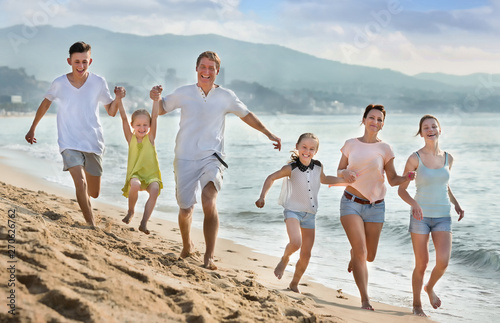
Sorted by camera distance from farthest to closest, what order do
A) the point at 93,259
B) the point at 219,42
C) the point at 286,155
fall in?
the point at 219,42
the point at 286,155
the point at 93,259

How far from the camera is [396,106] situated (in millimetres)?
88250

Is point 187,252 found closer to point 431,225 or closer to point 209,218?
point 209,218

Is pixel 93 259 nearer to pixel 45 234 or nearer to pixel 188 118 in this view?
pixel 45 234

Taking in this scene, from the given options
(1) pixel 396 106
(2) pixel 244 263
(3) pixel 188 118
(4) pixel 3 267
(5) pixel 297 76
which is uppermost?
(5) pixel 297 76

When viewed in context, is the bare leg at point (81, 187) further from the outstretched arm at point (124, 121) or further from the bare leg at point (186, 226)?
the bare leg at point (186, 226)

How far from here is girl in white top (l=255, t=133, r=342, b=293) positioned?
582 centimetres

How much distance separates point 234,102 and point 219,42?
152723mm

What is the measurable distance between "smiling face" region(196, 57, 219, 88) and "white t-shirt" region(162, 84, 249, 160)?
0.07 m

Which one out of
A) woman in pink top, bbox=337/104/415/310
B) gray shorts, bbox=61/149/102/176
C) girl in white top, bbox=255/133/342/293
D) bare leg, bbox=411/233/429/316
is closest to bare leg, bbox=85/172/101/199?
gray shorts, bbox=61/149/102/176

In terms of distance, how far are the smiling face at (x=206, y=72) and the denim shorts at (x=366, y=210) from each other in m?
1.75

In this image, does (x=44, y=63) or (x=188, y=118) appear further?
(x=44, y=63)

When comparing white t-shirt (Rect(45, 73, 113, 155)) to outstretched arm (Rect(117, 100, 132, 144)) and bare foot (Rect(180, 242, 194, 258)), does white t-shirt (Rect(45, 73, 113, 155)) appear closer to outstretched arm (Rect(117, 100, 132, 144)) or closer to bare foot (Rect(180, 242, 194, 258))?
outstretched arm (Rect(117, 100, 132, 144))

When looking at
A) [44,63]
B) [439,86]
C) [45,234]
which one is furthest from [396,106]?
[44,63]

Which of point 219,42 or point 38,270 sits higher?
point 219,42
